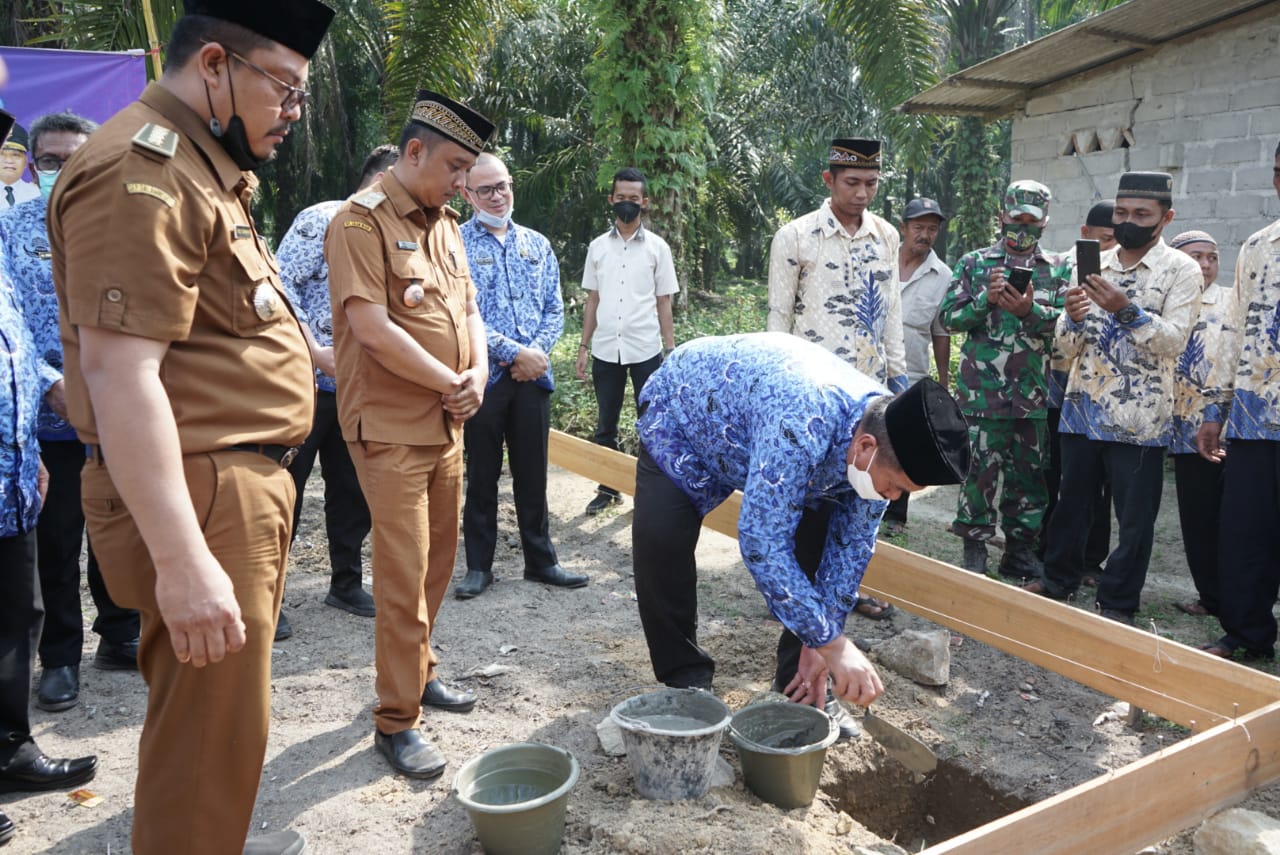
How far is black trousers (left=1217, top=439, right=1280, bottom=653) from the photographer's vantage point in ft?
13.0

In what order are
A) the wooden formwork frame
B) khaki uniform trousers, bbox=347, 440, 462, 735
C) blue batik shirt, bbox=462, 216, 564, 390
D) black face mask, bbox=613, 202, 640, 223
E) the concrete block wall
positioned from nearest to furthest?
the wooden formwork frame
khaki uniform trousers, bbox=347, 440, 462, 735
blue batik shirt, bbox=462, 216, 564, 390
black face mask, bbox=613, 202, 640, 223
the concrete block wall

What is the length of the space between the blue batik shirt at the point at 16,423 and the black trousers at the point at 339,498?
1398 mm

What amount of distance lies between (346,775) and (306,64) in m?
2.20

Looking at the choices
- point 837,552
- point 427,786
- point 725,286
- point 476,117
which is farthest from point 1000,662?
point 725,286

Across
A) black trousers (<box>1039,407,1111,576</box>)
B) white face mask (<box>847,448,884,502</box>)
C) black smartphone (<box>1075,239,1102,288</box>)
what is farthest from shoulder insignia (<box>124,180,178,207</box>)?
black trousers (<box>1039,407,1111,576</box>)

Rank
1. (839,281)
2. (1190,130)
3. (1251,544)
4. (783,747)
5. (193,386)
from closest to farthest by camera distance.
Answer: (193,386)
(783,747)
(1251,544)
(839,281)
(1190,130)

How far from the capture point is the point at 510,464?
16.0 ft

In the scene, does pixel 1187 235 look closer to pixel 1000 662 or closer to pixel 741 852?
pixel 1000 662

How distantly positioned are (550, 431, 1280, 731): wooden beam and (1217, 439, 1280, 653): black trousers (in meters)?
0.87

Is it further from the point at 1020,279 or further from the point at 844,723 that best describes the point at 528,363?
the point at 1020,279

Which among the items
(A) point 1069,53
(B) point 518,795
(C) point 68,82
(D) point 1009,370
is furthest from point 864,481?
(A) point 1069,53

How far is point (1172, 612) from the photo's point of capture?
4.79 meters

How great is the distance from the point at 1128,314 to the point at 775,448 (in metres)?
2.57

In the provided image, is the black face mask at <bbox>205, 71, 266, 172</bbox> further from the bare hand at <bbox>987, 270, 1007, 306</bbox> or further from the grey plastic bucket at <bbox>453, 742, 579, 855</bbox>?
the bare hand at <bbox>987, 270, 1007, 306</bbox>
